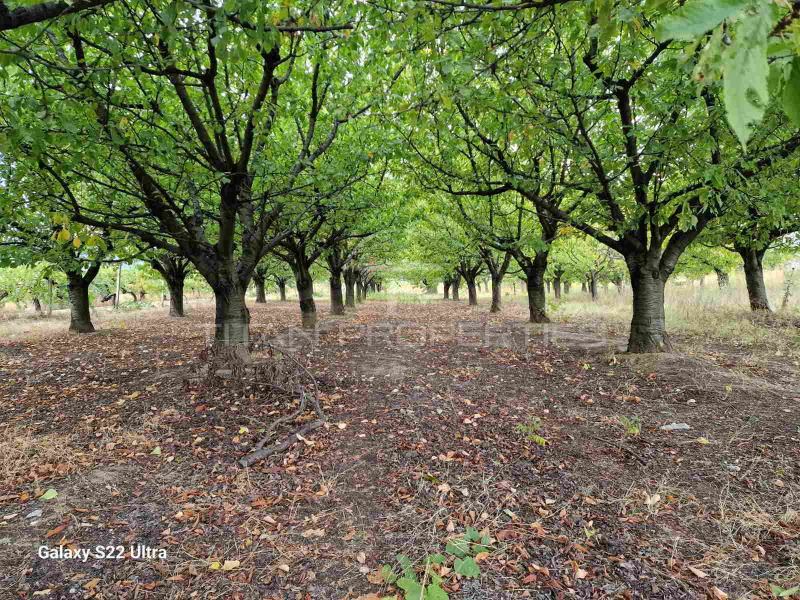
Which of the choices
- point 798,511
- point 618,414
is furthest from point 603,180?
point 798,511

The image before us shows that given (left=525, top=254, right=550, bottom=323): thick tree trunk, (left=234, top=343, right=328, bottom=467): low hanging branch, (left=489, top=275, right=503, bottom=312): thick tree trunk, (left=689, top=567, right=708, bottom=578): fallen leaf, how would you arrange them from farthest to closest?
(left=489, top=275, right=503, bottom=312): thick tree trunk, (left=525, top=254, right=550, bottom=323): thick tree trunk, (left=234, top=343, right=328, bottom=467): low hanging branch, (left=689, top=567, right=708, bottom=578): fallen leaf

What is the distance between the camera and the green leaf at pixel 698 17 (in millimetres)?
717

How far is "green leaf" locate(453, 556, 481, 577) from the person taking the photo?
2.43 m

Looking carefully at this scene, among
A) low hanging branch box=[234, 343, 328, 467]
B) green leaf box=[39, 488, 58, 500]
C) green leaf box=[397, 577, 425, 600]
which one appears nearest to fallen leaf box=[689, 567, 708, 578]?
green leaf box=[397, 577, 425, 600]

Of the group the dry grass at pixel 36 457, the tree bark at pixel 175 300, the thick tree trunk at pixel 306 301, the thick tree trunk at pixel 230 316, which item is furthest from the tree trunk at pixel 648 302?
the tree bark at pixel 175 300

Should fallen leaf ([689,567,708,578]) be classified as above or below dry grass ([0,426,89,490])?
below

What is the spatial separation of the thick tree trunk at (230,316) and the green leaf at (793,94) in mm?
6929

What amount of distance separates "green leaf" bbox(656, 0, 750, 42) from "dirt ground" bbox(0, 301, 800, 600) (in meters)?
2.96

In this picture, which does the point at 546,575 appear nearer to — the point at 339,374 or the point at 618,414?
the point at 618,414

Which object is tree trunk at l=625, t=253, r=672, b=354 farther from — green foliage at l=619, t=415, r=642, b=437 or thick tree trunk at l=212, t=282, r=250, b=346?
thick tree trunk at l=212, t=282, r=250, b=346

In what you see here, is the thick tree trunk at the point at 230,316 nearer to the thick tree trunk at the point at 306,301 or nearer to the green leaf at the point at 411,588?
the green leaf at the point at 411,588

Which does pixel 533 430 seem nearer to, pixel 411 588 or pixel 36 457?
pixel 411 588

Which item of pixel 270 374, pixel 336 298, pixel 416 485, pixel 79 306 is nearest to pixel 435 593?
pixel 416 485

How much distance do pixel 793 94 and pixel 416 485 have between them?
11.7 feet
